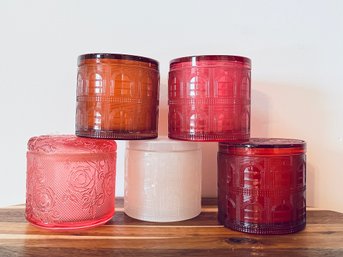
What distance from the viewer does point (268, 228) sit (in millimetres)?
550

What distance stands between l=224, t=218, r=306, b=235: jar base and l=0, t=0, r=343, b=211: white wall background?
0.24 metres

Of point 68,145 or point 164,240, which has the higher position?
point 68,145

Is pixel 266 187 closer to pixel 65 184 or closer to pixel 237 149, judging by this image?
pixel 237 149

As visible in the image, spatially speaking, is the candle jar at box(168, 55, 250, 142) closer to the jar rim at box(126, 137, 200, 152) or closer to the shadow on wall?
the jar rim at box(126, 137, 200, 152)

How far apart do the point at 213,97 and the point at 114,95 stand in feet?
0.56

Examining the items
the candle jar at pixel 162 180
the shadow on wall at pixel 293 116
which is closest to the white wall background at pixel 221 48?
the shadow on wall at pixel 293 116

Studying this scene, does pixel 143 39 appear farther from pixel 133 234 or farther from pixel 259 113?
pixel 133 234

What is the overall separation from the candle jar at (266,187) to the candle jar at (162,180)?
0.09 metres

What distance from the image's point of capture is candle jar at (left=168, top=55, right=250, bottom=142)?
572 millimetres

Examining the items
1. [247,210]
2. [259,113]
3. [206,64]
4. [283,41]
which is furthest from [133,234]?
[283,41]

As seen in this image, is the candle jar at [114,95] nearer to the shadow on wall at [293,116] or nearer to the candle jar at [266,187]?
the candle jar at [266,187]

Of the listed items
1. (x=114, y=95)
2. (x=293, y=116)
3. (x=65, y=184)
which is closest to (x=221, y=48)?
(x=293, y=116)

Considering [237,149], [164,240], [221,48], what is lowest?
[164,240]

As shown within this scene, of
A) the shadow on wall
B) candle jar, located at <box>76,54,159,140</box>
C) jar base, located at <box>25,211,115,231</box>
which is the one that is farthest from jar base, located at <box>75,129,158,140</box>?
the shadow on wall
